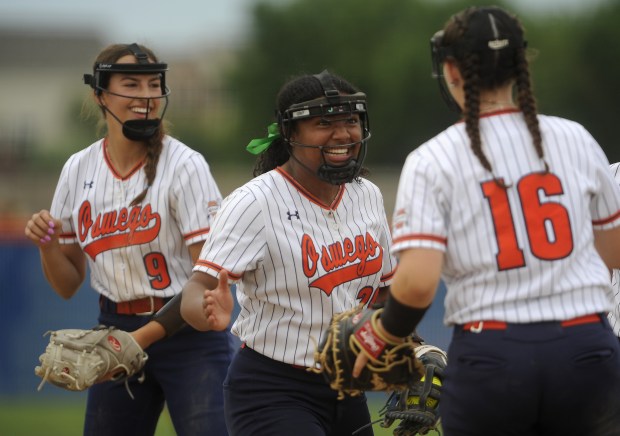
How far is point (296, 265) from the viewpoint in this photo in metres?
4.24

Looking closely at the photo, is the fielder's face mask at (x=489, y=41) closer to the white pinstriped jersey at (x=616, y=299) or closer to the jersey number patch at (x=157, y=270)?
the white pinstriped jersey at (x=616, y=299)

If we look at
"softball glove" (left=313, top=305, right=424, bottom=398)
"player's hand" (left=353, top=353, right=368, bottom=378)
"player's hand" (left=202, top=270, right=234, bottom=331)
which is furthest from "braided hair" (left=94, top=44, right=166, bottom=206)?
"player's hand" (left=353, top=353, right=368, bottom=378)

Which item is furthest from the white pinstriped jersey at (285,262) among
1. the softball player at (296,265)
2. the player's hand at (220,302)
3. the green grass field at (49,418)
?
the green grass field at (49,418)

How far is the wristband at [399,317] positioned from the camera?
339 cm

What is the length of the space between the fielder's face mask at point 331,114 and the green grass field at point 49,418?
4.80m

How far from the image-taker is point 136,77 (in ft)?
17.3

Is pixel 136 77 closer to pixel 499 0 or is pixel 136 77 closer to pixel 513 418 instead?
pixel 513 418

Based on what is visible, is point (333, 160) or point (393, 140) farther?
point (393, 140)

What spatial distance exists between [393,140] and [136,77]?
1542 inches

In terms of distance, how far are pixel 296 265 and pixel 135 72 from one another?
1.50 metres

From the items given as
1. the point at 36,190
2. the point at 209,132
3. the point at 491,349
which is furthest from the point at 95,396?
the point at 209,132

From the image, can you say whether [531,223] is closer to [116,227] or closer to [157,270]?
[157,270]

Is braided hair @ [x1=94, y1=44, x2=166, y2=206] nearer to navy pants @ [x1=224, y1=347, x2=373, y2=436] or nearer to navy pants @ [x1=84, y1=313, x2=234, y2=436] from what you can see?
navy pants @ [x1=84, y1=313, x2=234, y2=436]

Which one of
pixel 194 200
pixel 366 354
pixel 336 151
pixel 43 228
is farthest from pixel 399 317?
pixel 43 228
